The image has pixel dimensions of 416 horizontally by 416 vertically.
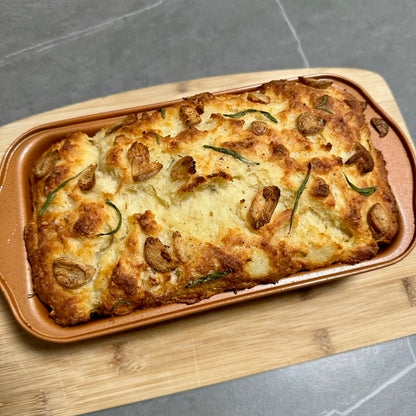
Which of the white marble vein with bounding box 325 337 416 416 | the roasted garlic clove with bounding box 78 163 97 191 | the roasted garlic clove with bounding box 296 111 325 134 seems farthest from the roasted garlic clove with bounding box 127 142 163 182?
the white marble vein with bounding box 325 337 416 416

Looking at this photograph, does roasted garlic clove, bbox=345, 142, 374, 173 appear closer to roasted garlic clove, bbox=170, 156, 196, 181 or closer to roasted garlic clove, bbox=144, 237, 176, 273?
roasted garlic clove, bbox=170, 156, 196, 181

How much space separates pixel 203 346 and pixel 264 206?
2.98 feet

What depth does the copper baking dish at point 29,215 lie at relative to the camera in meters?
2.06

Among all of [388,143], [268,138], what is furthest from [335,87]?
[268,138]

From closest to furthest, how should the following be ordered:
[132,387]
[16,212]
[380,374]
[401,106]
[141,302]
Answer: [141,302] → [16,212] → [132,387] → [380,374] → [401,106]

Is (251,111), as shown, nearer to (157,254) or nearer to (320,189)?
(320,189)

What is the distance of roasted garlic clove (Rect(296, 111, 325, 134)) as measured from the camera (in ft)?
6.93

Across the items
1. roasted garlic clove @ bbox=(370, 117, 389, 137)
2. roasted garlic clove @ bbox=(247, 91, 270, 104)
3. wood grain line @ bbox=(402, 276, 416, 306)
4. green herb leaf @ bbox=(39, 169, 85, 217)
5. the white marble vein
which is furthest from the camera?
the white marble vein

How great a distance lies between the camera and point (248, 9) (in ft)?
11.5

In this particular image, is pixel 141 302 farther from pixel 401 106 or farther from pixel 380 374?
pixel 401 106

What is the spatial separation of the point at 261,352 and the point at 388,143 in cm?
136

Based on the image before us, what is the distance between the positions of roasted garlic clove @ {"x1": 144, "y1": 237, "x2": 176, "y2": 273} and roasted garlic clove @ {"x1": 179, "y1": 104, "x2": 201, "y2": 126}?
0.61m

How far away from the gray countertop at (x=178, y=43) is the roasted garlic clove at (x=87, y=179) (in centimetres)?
140

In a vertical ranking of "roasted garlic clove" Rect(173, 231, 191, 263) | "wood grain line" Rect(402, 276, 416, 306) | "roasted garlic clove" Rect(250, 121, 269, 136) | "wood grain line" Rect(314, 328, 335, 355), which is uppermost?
"roasted garlic clove" Rect(250, 121, 269, 136)
